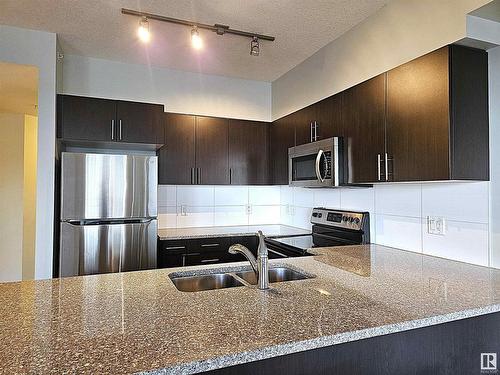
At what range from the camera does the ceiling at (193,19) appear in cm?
223

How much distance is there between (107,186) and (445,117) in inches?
92.6

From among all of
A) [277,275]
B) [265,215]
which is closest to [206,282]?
[277,275]

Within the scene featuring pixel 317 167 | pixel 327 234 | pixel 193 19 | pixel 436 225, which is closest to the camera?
pixel 436 225

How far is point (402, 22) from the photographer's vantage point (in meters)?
2.07

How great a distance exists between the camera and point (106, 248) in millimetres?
2715

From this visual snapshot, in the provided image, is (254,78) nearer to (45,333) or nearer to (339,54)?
(339,54)

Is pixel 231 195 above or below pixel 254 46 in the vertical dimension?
below

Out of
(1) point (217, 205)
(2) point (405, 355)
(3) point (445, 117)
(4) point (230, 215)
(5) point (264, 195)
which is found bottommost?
(2) point (405, 355)

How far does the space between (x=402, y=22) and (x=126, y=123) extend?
2.21 metres

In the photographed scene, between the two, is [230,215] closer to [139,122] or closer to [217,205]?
[217,205]

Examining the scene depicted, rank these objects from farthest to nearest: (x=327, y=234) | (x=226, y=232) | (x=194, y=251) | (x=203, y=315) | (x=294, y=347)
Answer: (x=226, y=232), (x=194, y=251), (x=327, y=234), (x=203, y=315), (x=294, y=347)

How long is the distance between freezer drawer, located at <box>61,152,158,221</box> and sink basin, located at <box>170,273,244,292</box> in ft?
4.23

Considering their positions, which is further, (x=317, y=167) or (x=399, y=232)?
(x=317, y=167)

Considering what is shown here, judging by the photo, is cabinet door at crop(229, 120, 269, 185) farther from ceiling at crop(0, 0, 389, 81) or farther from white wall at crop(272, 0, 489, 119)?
ceiling at crop(0, 0, 389, 81)
